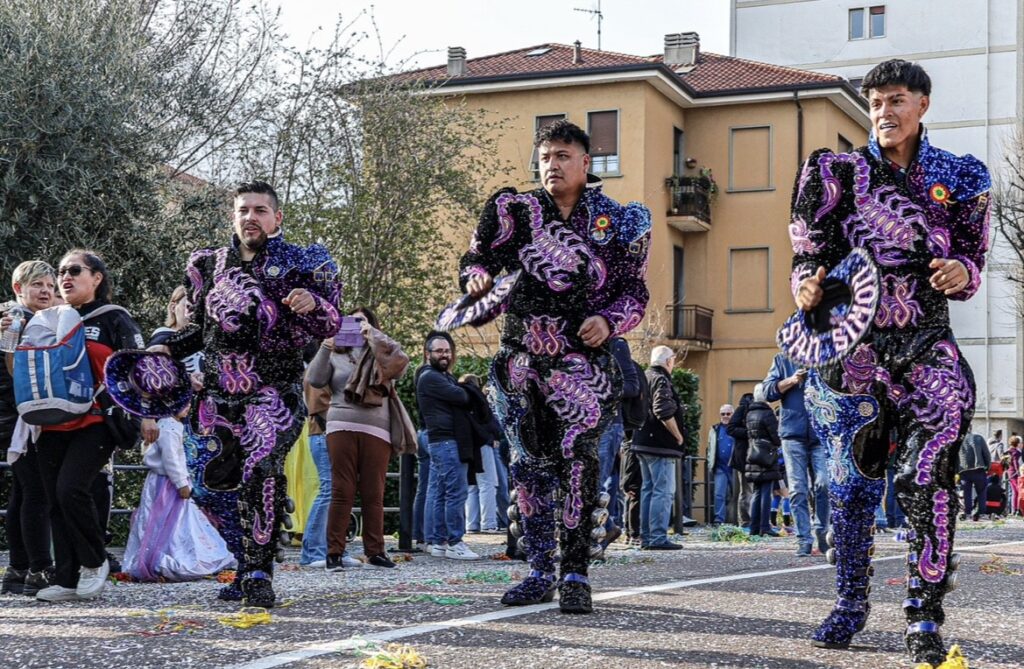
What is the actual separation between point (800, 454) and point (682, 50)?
121ft

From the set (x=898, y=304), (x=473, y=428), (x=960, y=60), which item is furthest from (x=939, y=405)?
(x=960, y=60)

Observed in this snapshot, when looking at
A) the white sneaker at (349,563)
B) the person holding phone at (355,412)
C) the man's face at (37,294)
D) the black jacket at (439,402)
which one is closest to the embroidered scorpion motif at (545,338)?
the man's face at (37,294)

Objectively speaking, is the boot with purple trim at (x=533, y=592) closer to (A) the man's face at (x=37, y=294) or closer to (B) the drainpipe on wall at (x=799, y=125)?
(A) the man's face at (x=37, y=294)

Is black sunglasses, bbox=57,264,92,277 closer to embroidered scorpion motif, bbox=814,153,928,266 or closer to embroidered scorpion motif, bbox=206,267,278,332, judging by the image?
embroidered scorpion motif, bbox=206,267,278,332

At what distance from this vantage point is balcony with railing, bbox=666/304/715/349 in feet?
145

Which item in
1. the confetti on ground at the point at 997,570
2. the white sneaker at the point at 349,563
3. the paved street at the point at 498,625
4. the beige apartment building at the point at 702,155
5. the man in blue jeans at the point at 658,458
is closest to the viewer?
the paved street at the point at 498,625

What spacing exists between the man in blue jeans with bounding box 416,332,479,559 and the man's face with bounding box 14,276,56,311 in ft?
15.8

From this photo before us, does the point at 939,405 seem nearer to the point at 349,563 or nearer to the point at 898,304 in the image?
the point at 898,304

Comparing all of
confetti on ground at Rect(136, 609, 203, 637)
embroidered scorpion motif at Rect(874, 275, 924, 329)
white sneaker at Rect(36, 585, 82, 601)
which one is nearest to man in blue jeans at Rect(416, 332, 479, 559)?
white sneaker at Rect(36, 585, 82, 601)

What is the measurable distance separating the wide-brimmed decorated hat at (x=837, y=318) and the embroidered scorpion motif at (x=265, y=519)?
9.77ft

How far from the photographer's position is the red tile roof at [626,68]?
42.8m

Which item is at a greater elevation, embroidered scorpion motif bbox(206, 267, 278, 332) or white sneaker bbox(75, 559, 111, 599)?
embroidered scorpion motif bbox(206, 267, 278, 332)

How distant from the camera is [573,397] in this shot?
24.0 feet

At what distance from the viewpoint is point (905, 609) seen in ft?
18.4
